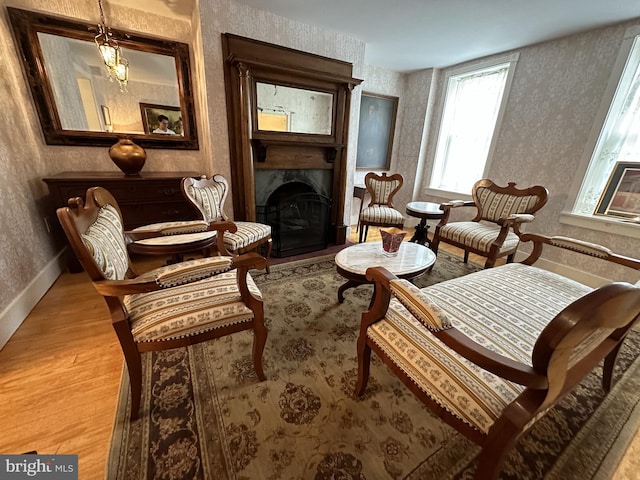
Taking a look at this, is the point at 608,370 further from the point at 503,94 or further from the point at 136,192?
the point at 136,192

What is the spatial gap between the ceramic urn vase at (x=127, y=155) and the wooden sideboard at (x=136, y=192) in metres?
0.09

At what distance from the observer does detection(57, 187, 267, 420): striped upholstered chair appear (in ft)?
3.02

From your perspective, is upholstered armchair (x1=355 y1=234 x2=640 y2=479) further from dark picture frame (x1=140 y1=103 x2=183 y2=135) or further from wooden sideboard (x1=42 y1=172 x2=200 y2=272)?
dark picture frame (x1=140 y1=103 x2=183 y2=135)

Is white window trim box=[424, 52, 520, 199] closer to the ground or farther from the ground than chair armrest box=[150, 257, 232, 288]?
farther from the ground

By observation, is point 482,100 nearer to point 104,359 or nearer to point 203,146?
point 203,146

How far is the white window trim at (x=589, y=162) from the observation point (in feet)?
7.09

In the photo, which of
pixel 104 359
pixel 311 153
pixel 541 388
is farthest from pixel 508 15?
pixel 104 359

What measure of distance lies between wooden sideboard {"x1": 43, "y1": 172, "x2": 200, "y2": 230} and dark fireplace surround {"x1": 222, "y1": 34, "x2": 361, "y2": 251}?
1.94 ft

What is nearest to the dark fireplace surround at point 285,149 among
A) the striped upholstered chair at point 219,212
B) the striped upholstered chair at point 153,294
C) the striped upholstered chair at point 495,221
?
the striped upholstered chair at point 219,212

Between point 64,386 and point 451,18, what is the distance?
385cm

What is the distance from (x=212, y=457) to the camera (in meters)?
0.98

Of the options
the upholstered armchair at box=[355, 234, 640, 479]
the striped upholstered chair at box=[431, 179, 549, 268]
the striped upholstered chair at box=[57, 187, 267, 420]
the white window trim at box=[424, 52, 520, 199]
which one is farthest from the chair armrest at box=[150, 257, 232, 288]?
the white window trim at box=[424, 52, 520, 199]

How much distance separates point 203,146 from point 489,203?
3.23 m

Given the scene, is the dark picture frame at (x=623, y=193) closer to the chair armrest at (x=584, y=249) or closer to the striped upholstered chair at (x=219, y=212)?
the chair armrest at (x=584, y=249)
